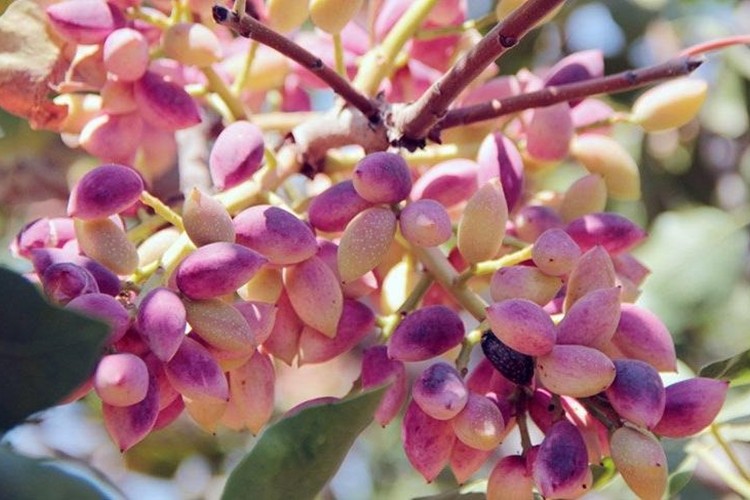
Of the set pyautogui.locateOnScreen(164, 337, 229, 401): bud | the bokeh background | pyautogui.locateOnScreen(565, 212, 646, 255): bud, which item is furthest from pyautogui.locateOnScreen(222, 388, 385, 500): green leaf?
the bokeh background

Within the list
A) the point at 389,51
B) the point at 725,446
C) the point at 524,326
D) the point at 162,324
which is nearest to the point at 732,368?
the point at 725,446

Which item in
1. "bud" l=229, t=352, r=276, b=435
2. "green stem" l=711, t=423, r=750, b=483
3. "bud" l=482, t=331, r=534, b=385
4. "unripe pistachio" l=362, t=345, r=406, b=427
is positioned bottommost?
"green stem" l=711, t=423, r=750, b=483

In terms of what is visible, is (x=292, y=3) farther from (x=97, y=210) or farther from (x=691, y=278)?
(x=691, y=278)

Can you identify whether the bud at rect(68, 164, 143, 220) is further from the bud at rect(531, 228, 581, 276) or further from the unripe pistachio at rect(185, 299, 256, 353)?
the bud at rect(531, 228, 581, 276)

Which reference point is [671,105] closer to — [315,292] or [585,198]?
[585,198]

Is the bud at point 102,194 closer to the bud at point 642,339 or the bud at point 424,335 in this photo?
the bud at point 424,335

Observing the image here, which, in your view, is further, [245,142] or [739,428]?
[739,428]

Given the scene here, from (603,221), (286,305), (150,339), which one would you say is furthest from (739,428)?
(150,339)
